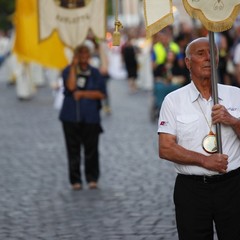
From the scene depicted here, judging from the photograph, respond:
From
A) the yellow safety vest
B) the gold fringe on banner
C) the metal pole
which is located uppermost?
the gold fringe on banner

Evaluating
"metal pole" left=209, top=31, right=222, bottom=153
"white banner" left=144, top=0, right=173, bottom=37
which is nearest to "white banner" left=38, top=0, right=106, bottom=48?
"white banner" left=144, top=0, right=173, bottom=37

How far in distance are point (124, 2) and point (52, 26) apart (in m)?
47.1

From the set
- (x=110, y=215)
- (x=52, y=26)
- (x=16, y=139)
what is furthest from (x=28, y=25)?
(x=110, y=215)

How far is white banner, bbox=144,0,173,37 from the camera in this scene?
543cm

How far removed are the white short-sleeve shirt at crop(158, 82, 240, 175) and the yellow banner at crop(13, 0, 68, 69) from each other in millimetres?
7401

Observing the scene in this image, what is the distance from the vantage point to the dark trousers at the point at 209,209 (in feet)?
17.7

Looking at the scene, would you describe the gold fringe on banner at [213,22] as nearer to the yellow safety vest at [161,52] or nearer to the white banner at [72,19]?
the white banner at [72,19]

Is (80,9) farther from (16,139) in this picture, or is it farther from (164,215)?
(16,139)

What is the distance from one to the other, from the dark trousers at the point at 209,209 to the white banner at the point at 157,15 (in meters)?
0.95

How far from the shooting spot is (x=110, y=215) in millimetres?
8805

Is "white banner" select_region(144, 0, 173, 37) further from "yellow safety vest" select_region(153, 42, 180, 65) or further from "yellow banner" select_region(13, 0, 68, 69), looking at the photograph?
"yellow safety vest" select_region(153, 42, 180, 65)

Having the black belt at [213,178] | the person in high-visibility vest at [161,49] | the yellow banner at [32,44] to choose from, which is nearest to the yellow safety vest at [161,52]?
the person in high-visibility vest at [161,49]

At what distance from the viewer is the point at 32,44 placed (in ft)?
46.3

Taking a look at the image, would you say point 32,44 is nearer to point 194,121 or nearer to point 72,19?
point 72,19
